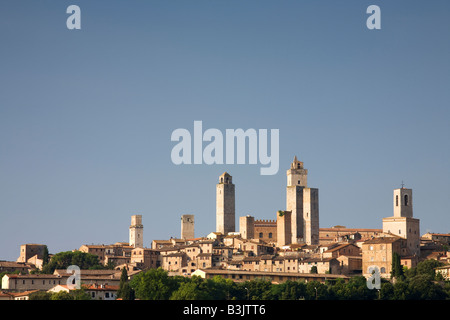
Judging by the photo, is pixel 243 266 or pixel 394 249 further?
pixel 243 266

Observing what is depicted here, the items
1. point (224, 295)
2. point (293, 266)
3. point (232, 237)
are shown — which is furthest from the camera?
point (232, 237)

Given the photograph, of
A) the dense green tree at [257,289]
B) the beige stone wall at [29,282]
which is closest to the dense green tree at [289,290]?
the dense green tree at [257,289]

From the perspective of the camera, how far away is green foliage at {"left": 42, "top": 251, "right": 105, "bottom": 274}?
103 m

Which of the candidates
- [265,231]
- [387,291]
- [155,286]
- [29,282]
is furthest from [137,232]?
[387,291]

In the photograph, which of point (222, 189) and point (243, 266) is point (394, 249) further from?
point (222, 189)

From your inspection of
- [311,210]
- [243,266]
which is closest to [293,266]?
[243,266]

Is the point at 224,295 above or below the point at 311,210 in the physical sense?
below

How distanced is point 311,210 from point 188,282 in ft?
94.3

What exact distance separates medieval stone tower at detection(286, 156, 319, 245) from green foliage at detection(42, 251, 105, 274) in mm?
19063

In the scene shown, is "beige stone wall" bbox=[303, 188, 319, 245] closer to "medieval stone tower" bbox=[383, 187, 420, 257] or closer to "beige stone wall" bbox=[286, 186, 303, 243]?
"beige stone wall" bbox=[286, 186, 303, 243]

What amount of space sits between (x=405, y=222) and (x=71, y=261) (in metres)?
31.6

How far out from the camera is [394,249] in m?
91.3

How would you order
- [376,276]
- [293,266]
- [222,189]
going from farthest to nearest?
[222,189] → [293,266] → [376,276]

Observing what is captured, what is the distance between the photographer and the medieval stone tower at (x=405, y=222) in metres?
95.8
